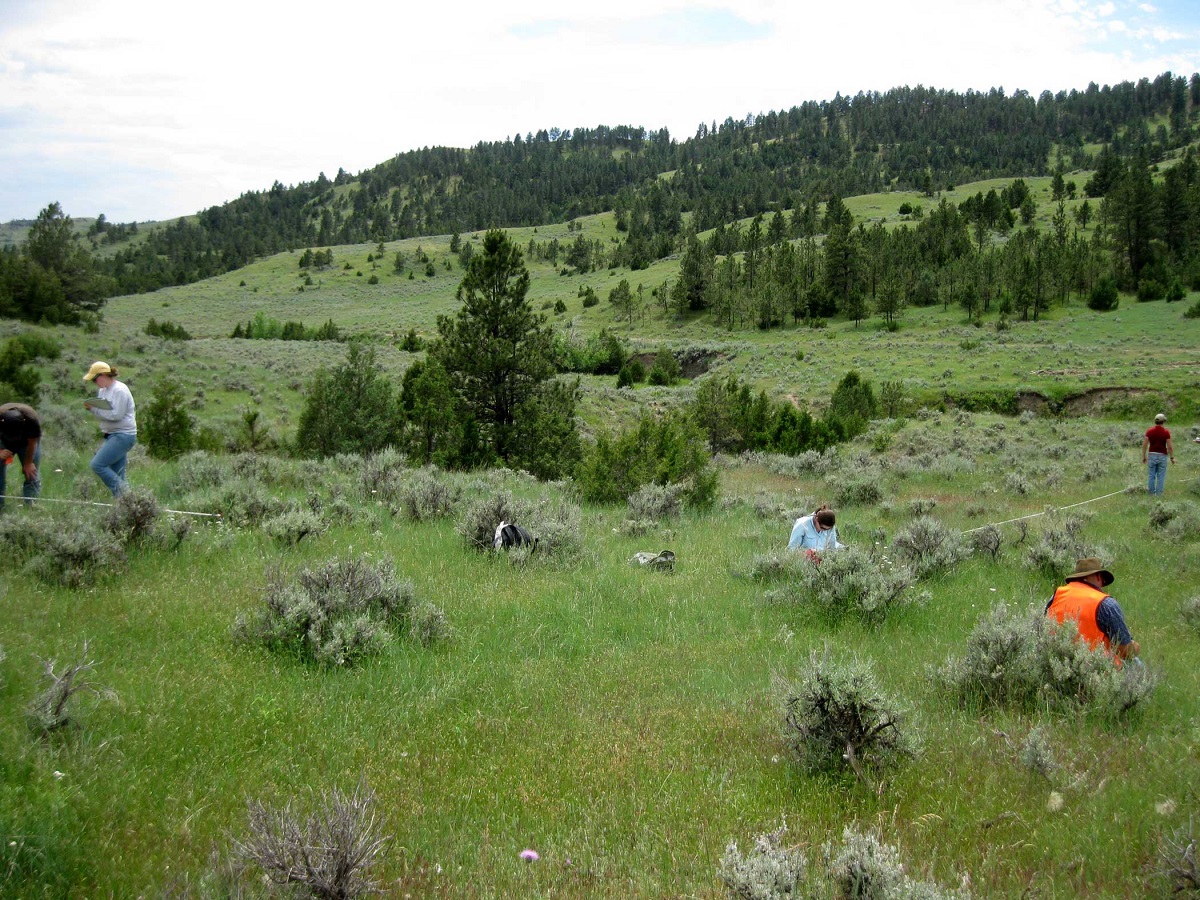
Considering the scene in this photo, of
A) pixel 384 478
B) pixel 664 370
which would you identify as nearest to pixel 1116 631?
pixel 384 478

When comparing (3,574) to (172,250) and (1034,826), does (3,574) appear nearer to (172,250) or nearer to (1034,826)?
(1034,826)

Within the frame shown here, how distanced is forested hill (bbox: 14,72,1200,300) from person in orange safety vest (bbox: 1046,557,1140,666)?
11599 centimetres

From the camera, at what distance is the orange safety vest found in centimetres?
575

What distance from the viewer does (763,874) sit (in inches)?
115

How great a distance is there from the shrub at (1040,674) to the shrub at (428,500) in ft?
24.4

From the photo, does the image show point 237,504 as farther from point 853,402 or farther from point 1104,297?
point 1104,297

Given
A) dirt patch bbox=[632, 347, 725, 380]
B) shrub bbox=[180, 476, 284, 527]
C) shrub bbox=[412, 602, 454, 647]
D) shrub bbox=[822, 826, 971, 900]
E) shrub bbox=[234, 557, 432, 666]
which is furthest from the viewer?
dirt patch bbox=[632, 347, 725, 380]

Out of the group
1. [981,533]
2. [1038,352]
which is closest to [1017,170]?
[1038,352]

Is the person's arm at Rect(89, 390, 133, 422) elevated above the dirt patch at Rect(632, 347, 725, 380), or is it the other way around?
the person's arm at Rect(89, 390, 133, 422)

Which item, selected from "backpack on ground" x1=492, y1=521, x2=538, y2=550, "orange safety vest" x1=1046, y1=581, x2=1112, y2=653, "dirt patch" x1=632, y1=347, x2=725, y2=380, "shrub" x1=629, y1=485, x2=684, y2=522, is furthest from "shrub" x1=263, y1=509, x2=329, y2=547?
"dirt patch" x1=632, y1=347, x2=725, y2=380

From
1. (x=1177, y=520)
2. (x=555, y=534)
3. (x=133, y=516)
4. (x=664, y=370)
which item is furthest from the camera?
(x=664, y=370)

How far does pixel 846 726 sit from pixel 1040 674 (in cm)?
198

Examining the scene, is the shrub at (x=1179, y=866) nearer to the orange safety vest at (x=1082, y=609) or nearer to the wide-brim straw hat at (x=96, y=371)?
the orange safety vest at (x=1082, y=609)

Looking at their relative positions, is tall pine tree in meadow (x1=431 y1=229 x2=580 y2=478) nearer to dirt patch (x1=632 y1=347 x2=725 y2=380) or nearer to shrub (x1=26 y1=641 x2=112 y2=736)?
shrub (x1=26 y1=641 x2=112 y2=736)
